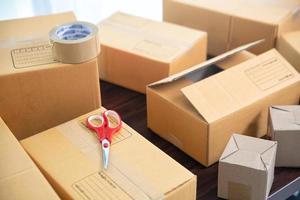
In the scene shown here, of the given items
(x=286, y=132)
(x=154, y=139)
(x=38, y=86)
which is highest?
(x=38, y=86)

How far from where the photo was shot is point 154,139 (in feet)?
3.64

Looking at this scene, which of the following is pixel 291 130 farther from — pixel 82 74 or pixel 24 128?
pixel 24 128

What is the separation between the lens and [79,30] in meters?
1.00

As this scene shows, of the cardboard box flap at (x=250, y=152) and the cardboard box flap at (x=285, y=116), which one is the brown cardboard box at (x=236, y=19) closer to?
the cardboard box flap at (x=285, y=116)

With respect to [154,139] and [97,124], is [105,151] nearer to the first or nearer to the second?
[97,124]

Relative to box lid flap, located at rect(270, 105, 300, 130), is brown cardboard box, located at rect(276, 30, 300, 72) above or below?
above

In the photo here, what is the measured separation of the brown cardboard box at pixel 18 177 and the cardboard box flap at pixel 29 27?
1.16 feet

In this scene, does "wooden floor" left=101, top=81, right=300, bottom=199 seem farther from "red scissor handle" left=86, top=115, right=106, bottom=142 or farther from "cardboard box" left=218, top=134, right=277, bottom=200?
"red scissor handle" left=86, top=115, right=106, bottom=142

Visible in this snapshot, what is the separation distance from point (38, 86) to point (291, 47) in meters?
0.76

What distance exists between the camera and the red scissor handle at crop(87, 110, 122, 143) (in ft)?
2.84

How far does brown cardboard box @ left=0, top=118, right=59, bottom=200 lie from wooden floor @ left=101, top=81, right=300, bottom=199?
0.39m

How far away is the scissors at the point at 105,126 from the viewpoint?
0.83 m

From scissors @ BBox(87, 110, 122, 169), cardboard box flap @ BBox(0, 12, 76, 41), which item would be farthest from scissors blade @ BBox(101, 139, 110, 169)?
cardboard box flap @ BBox(0, 12, 76, 41)

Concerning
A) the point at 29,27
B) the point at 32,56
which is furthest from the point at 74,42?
the point at 29,27
